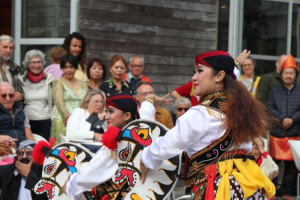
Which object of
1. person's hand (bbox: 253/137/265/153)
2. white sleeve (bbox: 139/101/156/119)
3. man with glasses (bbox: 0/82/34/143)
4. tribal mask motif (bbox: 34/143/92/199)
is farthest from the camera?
person's hand (bbox: 253/137/265/153)

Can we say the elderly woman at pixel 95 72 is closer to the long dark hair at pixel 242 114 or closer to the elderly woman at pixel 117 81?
the elderly woman at pixel 117 81

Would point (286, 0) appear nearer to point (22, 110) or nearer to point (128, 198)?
point (22, 110)

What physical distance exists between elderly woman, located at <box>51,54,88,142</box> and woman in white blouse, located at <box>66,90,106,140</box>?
32cm

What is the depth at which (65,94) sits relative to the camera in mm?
8422

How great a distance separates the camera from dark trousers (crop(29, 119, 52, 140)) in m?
8.60

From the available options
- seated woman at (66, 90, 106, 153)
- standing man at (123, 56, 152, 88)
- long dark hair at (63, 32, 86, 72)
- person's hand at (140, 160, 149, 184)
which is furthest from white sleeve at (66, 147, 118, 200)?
standing man at (123, 56, 152, 88)

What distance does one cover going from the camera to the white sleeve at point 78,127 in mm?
7750

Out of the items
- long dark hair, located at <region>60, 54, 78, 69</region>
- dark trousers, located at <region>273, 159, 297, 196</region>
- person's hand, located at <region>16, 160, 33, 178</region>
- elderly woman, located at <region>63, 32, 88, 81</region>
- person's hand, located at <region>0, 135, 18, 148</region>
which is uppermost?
elderly woman, located at <region>63, 32, 88, 81</region>

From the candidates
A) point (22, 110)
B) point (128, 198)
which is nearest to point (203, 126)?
point (128, 198)

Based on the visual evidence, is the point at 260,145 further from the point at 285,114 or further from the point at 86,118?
the point at 86,118

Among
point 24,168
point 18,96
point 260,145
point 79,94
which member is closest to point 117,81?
point 79,94

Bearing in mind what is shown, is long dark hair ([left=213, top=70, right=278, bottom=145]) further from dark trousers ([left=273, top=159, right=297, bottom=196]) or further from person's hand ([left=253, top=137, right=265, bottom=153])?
dark trousers ([left=273, top=159, right=297, bottom=196])

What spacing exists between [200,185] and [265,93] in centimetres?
518

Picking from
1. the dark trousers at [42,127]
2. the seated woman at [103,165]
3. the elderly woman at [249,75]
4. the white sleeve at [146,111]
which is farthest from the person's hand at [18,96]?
the elderly woman at [249,75]
